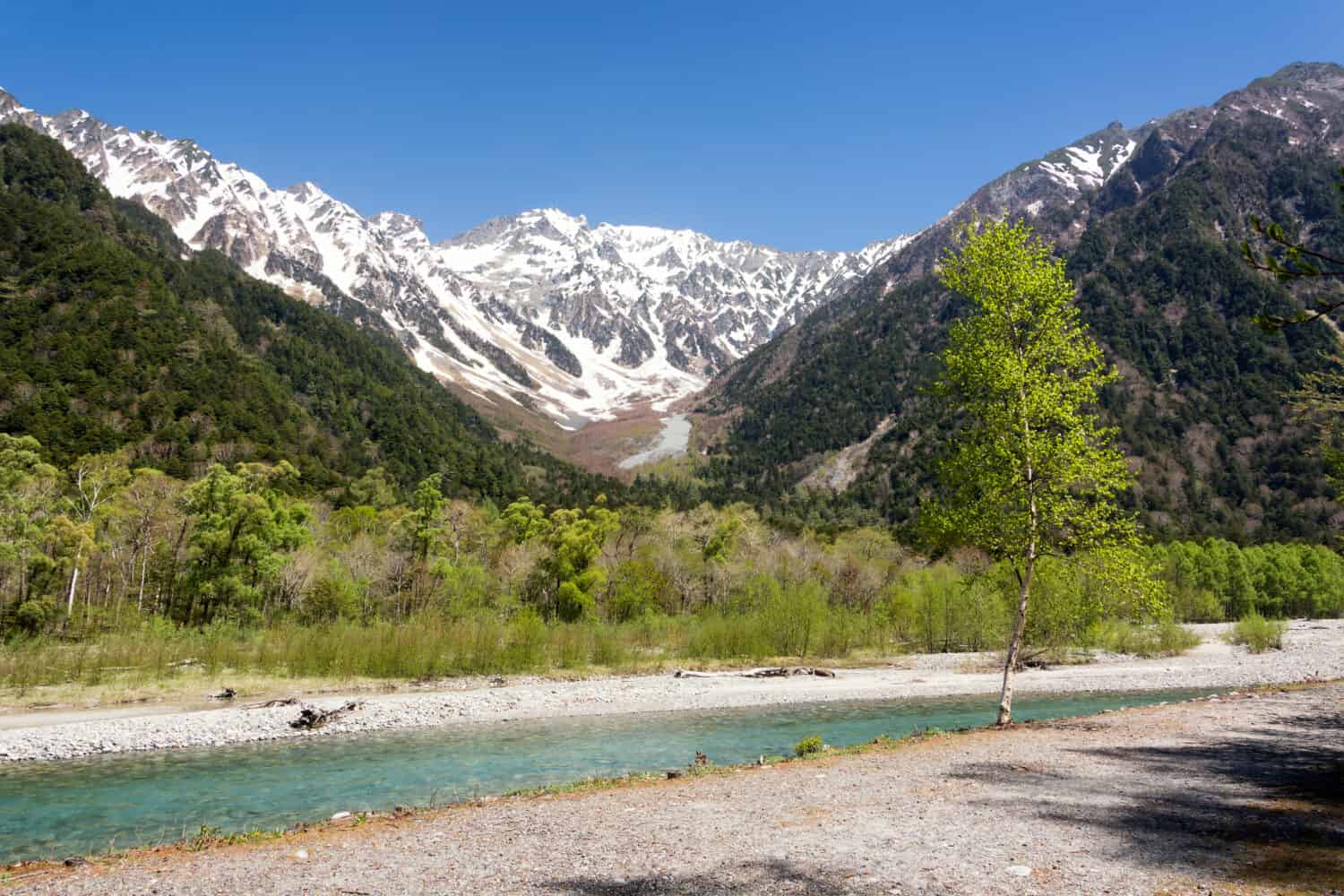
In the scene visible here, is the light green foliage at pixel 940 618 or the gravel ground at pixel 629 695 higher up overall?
the light green foliage at pixel 940 618

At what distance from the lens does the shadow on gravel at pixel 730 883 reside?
27.5 feet

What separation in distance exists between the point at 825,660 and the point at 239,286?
189 metres

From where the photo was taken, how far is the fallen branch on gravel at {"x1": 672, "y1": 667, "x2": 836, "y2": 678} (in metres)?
50.4

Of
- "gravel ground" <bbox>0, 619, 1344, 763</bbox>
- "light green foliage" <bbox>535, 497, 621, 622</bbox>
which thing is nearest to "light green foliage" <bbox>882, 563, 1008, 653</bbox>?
"gravel ground" <bbox>0, 619, 1344, 763</bbox>

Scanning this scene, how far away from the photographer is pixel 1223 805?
1167 centimetres

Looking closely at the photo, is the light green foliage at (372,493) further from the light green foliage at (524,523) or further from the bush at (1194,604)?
the bush at (1194,604)

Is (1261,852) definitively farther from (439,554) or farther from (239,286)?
(239,286)

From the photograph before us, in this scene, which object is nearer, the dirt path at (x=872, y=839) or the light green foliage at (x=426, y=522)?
the dirt path at (x=872, y=839)

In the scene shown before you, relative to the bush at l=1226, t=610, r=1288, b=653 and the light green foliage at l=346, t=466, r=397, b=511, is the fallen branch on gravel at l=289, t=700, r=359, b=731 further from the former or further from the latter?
the bush at l=1226, t=610, r=1288, b=653

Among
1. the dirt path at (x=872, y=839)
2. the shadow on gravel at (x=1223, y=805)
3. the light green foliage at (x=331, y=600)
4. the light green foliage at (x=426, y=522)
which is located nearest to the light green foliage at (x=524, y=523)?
the light green foliage at (x=426, y=522)

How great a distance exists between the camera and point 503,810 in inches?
539

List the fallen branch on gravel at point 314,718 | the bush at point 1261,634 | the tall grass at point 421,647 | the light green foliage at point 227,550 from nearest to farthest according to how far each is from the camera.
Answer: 1. the fallen branch on gravel at point 314,718
2. the tall grass at point 421,647
3. the light green foliage at point 227,550
4. the bush at point 1261,634

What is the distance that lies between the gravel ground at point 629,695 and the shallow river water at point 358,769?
1851 millimetres

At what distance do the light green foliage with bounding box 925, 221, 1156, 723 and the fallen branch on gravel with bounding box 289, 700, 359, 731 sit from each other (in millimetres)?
25699
